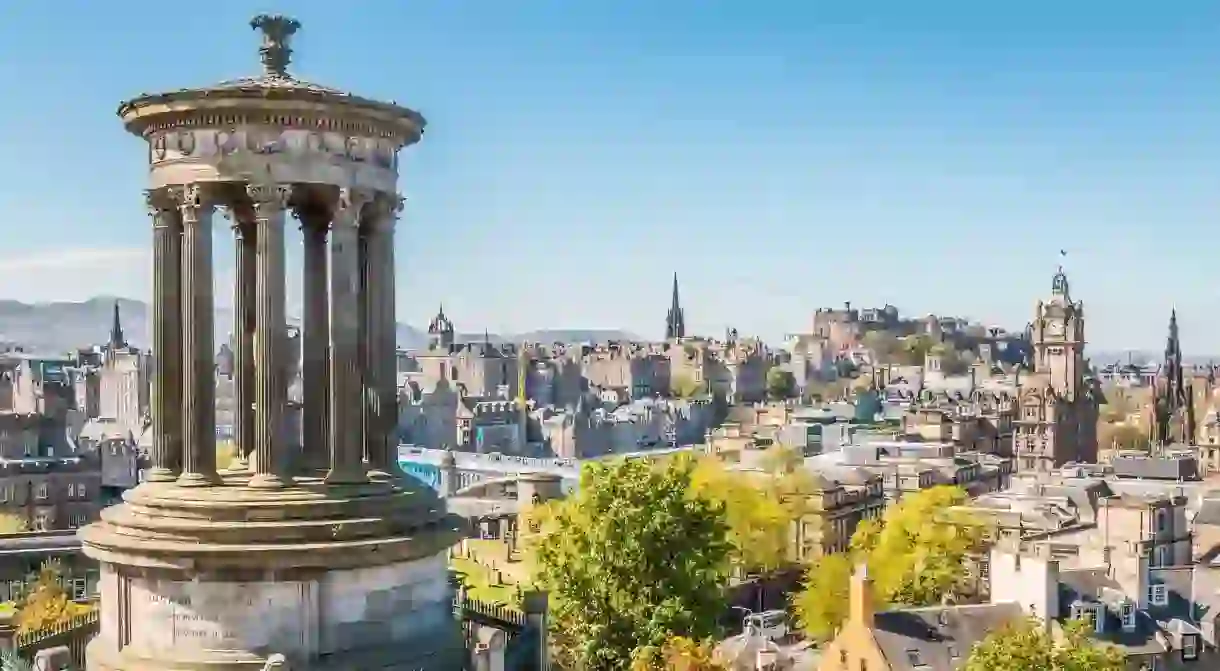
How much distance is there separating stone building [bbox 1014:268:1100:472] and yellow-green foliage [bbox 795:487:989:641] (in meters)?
53.2

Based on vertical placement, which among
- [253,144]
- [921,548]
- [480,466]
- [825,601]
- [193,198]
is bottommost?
[480,466]

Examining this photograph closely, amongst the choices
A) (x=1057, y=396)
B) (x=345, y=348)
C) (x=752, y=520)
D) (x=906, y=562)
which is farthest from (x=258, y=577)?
(x=1057, y=396)

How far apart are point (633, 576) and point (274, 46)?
19034 millimetres

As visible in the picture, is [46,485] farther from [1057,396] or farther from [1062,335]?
[1062,335]

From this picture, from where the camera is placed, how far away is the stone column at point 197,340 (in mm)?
19969

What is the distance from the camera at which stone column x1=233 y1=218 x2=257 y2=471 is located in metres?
21.1

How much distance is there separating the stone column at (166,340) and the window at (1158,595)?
35.6 metres

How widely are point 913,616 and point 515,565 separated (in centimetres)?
2167

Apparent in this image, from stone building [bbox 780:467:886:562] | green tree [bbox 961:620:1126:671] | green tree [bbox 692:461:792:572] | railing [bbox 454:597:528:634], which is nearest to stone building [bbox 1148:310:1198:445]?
stone building [bbox 780:467:886:562]

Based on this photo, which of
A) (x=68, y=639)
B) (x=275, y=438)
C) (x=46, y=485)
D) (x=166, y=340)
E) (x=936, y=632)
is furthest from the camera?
(x=46, y=485)

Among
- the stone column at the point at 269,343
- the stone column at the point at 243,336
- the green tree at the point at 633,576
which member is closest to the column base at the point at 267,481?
the stone column at the point at 269,343

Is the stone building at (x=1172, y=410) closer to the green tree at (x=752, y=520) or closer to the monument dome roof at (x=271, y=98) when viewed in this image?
the green tree at (x=752, y=520)

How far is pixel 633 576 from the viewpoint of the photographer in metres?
36.4

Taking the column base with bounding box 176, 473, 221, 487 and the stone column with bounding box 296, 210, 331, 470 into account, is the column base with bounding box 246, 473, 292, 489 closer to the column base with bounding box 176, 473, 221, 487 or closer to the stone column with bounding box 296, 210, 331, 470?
the column base with bounding box 176, 473, 221, 487
